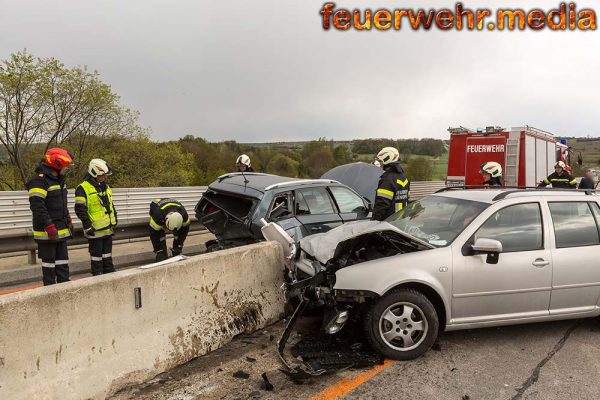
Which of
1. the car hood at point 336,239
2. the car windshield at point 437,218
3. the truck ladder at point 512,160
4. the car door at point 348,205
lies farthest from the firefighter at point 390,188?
the truck ladder at point 512,160

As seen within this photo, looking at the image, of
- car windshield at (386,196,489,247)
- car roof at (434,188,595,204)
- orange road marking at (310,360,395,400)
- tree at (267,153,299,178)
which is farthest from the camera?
tree at (267,153,299,178)

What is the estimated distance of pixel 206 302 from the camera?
3730 millimetres

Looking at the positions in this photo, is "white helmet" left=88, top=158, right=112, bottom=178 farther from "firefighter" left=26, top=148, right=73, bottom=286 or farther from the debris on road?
the debris on road

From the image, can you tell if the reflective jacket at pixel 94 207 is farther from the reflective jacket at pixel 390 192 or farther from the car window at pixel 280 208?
the reflective jacket at pixel 390 192

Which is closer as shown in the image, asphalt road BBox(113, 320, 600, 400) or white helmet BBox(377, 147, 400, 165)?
asphalt road BBox(113, 320, 600, 400)

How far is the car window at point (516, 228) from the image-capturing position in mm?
3895

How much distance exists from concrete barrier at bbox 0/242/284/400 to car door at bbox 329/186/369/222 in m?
2.27

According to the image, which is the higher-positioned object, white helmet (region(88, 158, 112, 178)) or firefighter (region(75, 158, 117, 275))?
white helmet (region(88, 158, 112, 178))

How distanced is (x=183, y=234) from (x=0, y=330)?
160 inches

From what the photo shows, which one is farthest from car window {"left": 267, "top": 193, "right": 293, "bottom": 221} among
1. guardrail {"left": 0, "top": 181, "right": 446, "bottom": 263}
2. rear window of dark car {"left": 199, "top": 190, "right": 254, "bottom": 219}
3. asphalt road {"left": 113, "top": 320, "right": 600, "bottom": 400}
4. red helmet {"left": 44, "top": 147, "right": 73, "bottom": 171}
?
guardrail {"left": 0, "top": 181, "right": 446, "bottom": 263}

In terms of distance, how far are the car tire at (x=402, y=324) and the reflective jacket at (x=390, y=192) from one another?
8.04ft

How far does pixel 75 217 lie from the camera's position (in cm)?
922

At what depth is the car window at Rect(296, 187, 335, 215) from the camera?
5867 mm

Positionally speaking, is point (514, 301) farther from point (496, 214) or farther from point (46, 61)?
point (46, 61)
